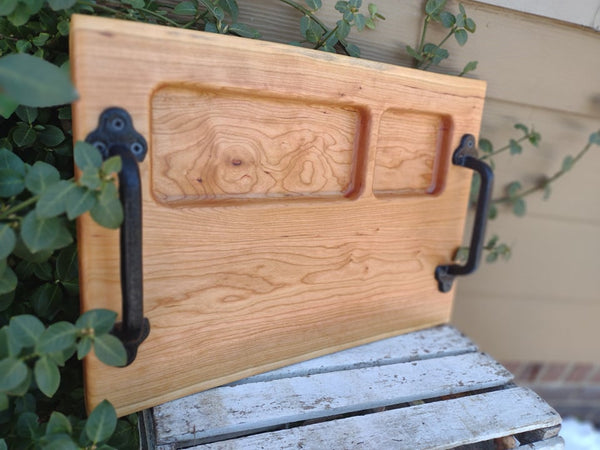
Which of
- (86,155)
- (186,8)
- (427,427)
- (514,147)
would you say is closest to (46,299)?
(86,155)

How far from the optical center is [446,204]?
1.08 m

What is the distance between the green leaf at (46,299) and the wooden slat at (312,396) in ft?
0.90

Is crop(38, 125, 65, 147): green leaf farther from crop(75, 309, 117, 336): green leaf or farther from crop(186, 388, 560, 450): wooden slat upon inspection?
crop(186, 388, 560, 450): wooden slat

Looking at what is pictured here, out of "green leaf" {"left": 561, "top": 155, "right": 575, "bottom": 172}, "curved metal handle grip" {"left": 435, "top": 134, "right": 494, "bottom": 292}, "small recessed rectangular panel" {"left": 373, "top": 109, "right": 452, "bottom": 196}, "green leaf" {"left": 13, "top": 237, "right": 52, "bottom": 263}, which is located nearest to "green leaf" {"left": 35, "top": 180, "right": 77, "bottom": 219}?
"green leaf" {"left": 13, "top": 237, "right": 52, "bottom": 263}

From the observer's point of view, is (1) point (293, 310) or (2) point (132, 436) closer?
(2) point (132, 436)

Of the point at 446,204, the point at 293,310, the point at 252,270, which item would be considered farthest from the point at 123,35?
the point at 446,204

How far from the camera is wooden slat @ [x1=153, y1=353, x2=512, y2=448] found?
2.51 feet

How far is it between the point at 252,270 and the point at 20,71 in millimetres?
468

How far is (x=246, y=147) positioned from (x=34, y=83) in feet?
1.11

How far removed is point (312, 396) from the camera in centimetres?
85

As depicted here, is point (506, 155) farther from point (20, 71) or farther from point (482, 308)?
point (20, 71)

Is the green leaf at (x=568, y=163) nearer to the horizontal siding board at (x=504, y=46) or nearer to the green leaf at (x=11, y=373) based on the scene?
the horizontal siding board at (x=504, y=46)

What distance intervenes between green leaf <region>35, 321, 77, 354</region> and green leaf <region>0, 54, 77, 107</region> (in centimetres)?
31

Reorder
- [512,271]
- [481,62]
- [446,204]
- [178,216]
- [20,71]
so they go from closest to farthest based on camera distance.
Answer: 1. [20,71]
2. [178,216]
3. [446,204]
4. [481,62]
5. [512,271]
